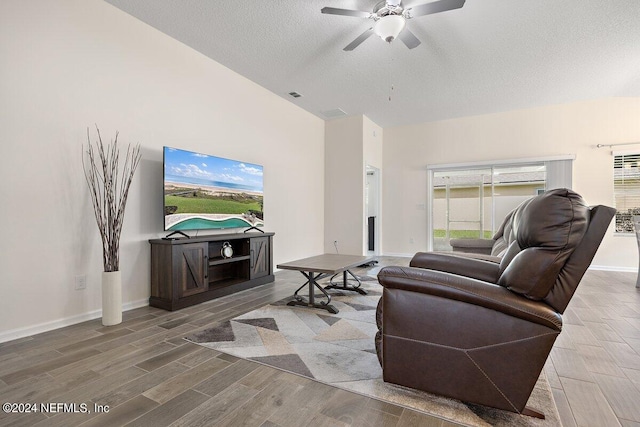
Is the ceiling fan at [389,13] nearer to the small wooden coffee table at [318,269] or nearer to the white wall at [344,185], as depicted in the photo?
the small wooden coffee table at [318,269]

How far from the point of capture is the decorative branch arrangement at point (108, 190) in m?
2.59

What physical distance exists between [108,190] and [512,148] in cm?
656

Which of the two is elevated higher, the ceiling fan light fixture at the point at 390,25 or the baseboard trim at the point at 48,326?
the ceiling fan light fixture at the point at 390,25

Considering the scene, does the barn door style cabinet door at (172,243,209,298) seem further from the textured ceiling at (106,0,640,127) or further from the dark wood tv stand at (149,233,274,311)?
the textured ceiling at (106,0,640,127)

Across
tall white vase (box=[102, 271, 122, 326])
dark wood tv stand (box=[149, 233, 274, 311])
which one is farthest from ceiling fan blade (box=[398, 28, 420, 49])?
tall white vase (box=[102, 271, 122, 326])

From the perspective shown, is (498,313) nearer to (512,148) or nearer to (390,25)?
(390,25)

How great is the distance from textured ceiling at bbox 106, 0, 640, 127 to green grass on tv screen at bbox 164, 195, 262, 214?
1816 millimetres

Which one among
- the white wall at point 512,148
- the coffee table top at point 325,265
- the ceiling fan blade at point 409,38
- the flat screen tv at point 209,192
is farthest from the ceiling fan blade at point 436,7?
the white wall at point 512,148

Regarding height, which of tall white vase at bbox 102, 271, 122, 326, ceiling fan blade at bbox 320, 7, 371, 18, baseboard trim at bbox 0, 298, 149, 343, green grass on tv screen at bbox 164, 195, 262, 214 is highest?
ceiling fan blade at bbox 320, 7, 371, 18

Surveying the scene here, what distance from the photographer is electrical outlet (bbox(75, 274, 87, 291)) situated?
2592mm

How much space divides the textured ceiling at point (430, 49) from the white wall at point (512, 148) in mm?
372

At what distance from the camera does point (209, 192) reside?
11.6 feet

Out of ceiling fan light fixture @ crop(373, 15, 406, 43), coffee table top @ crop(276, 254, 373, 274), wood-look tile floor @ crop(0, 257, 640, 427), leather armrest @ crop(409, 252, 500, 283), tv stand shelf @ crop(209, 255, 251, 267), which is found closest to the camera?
wood-look tile floor @ crop(0, 257, 640, 427)

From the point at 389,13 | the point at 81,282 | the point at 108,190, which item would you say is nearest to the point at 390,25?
the point at 389,13
